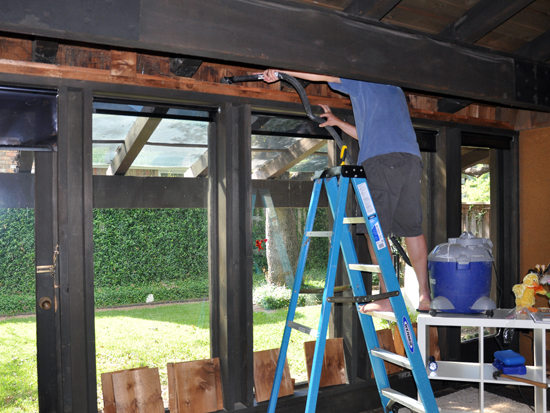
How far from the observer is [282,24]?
1.85 metres

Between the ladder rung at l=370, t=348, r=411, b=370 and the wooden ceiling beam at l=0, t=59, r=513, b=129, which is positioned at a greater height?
the wooden ceiling beam at l=0, t=59, r=513, b=129

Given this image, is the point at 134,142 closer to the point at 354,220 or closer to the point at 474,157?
the point at 354,220

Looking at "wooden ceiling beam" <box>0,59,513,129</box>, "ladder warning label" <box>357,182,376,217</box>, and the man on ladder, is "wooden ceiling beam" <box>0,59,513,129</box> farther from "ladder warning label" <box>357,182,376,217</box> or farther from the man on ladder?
"ladder warning label" <box>357,182,376,217</box>

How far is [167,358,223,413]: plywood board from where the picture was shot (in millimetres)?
2703

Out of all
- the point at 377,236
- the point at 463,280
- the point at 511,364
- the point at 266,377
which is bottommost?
the point at 266,377

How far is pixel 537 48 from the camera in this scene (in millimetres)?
2643

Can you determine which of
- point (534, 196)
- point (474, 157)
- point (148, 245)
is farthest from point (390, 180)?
point (534, 196)

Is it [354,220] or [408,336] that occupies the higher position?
[354,220]

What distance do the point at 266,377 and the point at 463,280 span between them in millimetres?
1365

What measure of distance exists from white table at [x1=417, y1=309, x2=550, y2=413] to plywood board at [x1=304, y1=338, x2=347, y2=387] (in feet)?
2.30

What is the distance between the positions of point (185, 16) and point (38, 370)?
1952 mm

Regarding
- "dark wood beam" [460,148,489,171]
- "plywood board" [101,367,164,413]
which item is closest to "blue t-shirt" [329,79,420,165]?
"plywood board" [101,367,164,413]

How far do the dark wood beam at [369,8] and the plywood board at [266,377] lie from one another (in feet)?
6.92

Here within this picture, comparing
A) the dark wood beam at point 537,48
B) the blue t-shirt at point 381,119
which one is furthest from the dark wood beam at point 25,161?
the dark wood beam at point 537,48
